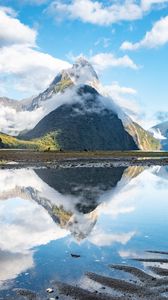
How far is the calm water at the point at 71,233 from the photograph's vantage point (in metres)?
18.6

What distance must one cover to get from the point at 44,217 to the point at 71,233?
20.7 feet

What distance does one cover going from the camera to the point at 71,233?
89.9 ft

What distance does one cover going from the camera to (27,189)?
5553 cm

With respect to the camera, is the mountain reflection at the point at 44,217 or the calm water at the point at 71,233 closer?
the calm water at the point at 71,233

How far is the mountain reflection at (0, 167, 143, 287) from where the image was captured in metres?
22.1

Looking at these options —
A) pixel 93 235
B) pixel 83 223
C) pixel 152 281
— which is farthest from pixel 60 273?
pixel 83 223

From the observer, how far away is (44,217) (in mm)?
33312

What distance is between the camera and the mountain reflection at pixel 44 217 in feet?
72.5

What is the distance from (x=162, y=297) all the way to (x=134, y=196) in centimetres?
3432

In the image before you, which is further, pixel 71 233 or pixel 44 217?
pixel 44 217

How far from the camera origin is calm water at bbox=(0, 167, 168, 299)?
18.6 meters

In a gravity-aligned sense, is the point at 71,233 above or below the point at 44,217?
below

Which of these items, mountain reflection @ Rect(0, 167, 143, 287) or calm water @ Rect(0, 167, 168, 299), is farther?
mountain reflection @ Rect(0, 167, 143, 287)

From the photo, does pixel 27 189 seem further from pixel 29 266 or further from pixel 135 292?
pixel 135 292
